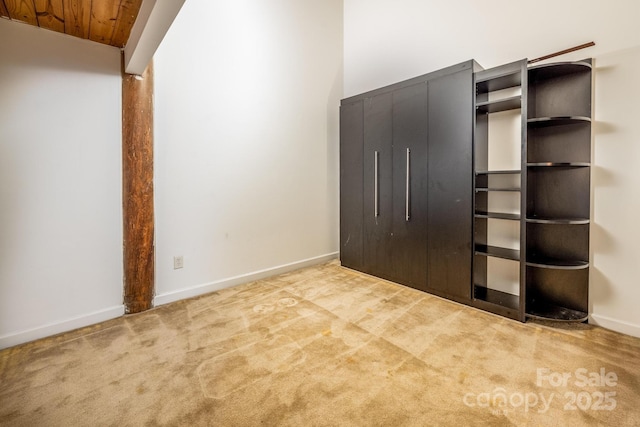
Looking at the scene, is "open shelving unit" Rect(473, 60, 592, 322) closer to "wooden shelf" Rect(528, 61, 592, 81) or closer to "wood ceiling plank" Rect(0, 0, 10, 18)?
"wooden shelf" Rect(528, 61, 592, 81)

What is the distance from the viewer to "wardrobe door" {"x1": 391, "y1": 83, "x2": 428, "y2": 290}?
2762 millimetres

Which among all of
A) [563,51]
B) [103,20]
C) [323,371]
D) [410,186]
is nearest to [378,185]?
[410,186]

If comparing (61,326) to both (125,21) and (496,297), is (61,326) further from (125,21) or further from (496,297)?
(496,297)

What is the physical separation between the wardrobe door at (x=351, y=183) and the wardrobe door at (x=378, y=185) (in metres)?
0.09

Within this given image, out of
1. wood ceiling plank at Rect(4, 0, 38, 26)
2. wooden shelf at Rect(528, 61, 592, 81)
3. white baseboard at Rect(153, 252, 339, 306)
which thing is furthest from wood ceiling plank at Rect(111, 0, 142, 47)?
wooden shelf at Rect(528, 61, 592, 81)

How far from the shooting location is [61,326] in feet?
6.97

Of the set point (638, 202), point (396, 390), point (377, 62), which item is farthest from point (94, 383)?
point (377, 62)

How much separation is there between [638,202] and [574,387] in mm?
1412

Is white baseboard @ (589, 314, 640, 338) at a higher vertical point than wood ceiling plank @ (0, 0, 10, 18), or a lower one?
lower

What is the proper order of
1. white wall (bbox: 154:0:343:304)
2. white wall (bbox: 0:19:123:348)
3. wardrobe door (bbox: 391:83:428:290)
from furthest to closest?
wardrobe door (bbox: 391:83:428:290) → white wall (bbox: 154:0:343:304) → white wall (bbox: 0:19:123:348)

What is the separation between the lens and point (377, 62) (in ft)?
12.2

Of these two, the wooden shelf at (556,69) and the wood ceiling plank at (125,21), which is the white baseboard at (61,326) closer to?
the wood ceiling plank at (125,21)

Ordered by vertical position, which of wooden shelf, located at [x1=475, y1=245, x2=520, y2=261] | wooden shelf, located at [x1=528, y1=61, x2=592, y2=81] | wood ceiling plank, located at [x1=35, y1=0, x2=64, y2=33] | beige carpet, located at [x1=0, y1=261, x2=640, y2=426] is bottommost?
beige carpet, located at [x1=0, y1=261, x2=640, y2=426]

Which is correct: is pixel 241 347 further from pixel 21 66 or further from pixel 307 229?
pixel 21 66
